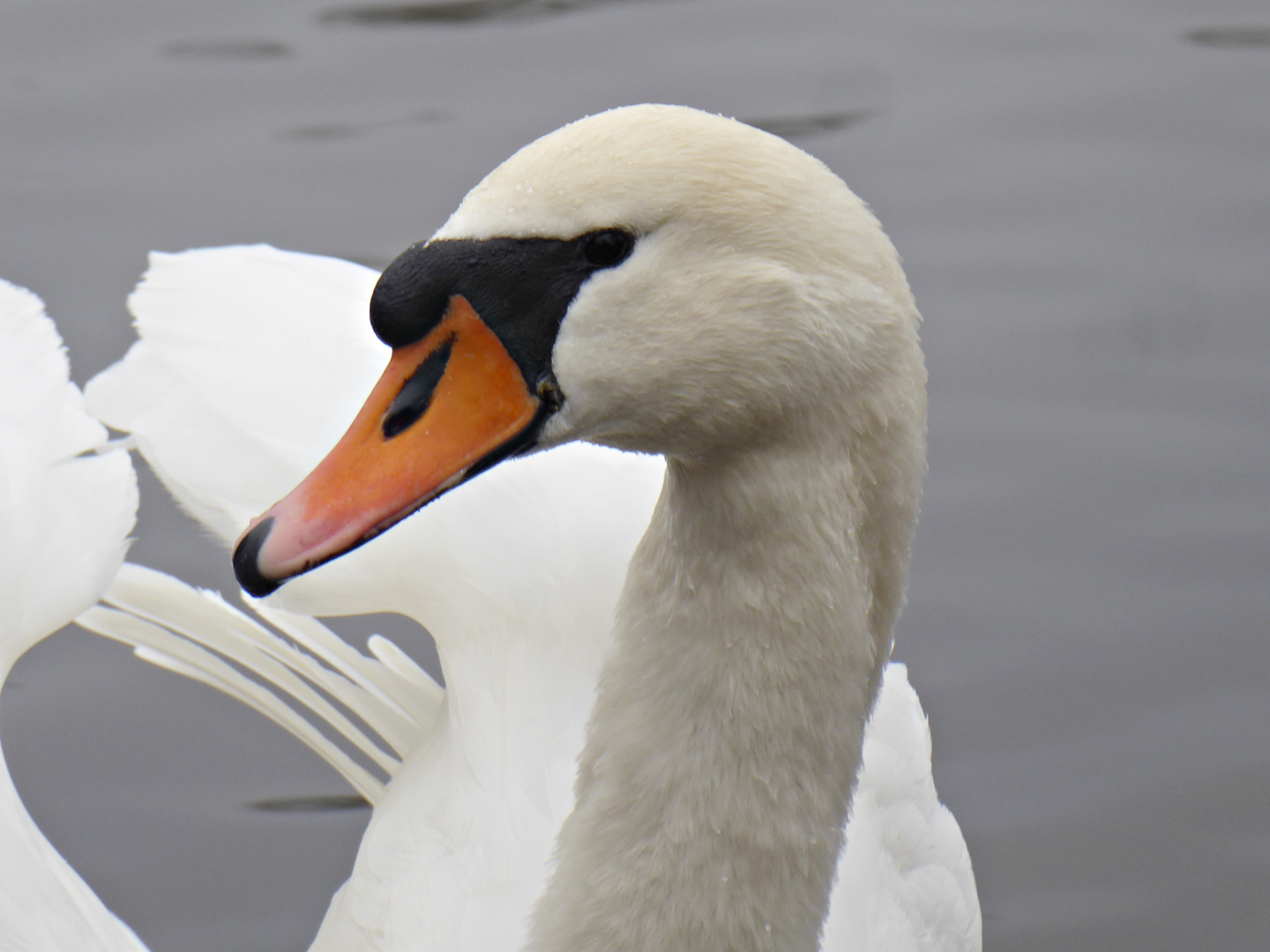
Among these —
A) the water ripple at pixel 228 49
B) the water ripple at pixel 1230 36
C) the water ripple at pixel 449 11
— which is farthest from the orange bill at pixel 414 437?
the water ripple at pixel 1230 36

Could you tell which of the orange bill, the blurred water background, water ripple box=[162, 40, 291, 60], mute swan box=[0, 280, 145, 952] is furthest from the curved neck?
water ripple box=[162, 40, 291, 60]

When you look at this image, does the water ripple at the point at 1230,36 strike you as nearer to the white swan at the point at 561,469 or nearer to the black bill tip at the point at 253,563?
the white swan at the point at 561,469

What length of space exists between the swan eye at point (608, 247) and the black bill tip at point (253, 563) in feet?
1.51

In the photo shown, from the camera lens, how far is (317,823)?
3.84m

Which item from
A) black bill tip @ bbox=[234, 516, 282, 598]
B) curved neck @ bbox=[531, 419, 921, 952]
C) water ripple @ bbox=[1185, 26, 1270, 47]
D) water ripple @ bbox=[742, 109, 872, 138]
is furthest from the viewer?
water ripple @ bbox=[1185, 26, 1270, 47]

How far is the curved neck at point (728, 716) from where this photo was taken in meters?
2.13

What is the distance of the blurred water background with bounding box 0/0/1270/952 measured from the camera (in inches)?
151

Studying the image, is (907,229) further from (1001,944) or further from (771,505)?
(771,505)

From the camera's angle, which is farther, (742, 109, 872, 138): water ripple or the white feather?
(742, 109, 872, 138): water ripple

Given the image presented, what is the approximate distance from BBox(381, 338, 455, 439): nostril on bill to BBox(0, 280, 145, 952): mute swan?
1193mm

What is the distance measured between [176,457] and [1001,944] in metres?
1.97

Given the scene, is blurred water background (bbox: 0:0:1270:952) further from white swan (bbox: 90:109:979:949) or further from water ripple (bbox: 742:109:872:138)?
white swan (bbox: 90:109:979:949)

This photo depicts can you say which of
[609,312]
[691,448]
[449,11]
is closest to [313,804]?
[691,448]

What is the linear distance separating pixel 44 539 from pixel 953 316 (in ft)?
9.53
